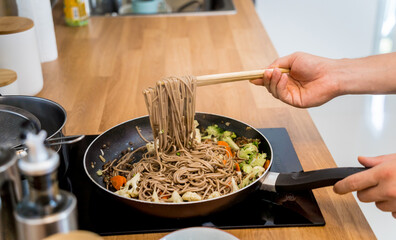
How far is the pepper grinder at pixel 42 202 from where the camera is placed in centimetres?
61

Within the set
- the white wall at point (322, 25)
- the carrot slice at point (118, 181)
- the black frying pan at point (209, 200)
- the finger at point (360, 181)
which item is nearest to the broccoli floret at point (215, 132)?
Answer: the black frying pan at point (209, 200)

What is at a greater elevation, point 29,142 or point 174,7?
point 29,142

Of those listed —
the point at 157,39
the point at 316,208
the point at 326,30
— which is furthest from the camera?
the point at 326,30

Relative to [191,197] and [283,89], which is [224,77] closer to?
[283,89]

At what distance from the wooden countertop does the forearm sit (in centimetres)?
22

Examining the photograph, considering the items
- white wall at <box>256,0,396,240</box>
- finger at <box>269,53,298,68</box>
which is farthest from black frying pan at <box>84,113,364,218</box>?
white wall at <box>256,0,396,240</box>

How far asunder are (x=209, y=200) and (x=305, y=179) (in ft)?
0.92

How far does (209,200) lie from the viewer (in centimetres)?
107

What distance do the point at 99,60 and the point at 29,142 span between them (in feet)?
5.47

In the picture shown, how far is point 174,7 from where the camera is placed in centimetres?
342

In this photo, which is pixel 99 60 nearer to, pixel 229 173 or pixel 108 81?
pixel 108 81

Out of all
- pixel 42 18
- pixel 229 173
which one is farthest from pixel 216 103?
pixel 42 18

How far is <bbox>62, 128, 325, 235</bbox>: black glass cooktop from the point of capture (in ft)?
3.77

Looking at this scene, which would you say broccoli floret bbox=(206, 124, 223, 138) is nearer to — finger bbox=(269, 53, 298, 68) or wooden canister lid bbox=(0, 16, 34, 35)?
finger bbox=(269, 53, 298, 68)
